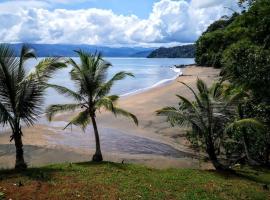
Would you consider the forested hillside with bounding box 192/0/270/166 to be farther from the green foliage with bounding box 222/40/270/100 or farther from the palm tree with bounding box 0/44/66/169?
→ the palm tree with bounding box 0/44/66/169

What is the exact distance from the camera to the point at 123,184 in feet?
42.2

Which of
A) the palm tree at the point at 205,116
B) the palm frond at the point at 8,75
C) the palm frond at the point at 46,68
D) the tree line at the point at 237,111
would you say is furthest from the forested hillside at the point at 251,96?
the palm frond at the point at 8,75

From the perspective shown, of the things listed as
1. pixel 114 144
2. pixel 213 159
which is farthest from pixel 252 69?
pixel 114 144

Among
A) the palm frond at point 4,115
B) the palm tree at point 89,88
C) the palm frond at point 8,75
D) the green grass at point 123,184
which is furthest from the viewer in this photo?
the palm tree at point 89,88

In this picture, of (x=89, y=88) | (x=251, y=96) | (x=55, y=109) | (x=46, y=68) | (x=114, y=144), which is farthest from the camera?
(x=114, y=144)

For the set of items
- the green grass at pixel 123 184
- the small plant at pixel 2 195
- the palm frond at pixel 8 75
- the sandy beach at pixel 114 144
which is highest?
the palm frond at pixel 8 75

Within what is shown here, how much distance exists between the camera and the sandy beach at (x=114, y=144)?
21969 mm

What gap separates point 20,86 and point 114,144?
41.0 ft

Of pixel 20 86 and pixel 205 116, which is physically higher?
pixel 20 86

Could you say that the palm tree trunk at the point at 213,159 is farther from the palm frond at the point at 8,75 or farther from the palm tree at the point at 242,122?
the palm frond at the point at 8,75

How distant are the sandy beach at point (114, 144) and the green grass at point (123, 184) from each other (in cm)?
583

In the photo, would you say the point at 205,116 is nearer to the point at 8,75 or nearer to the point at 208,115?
the point at 208,115

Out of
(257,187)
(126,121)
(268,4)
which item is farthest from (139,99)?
(257,187)

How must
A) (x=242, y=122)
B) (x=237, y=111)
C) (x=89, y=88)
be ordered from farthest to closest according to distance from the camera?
(x=237, y=111), (x=89, y=88), (x=242, y=122)
